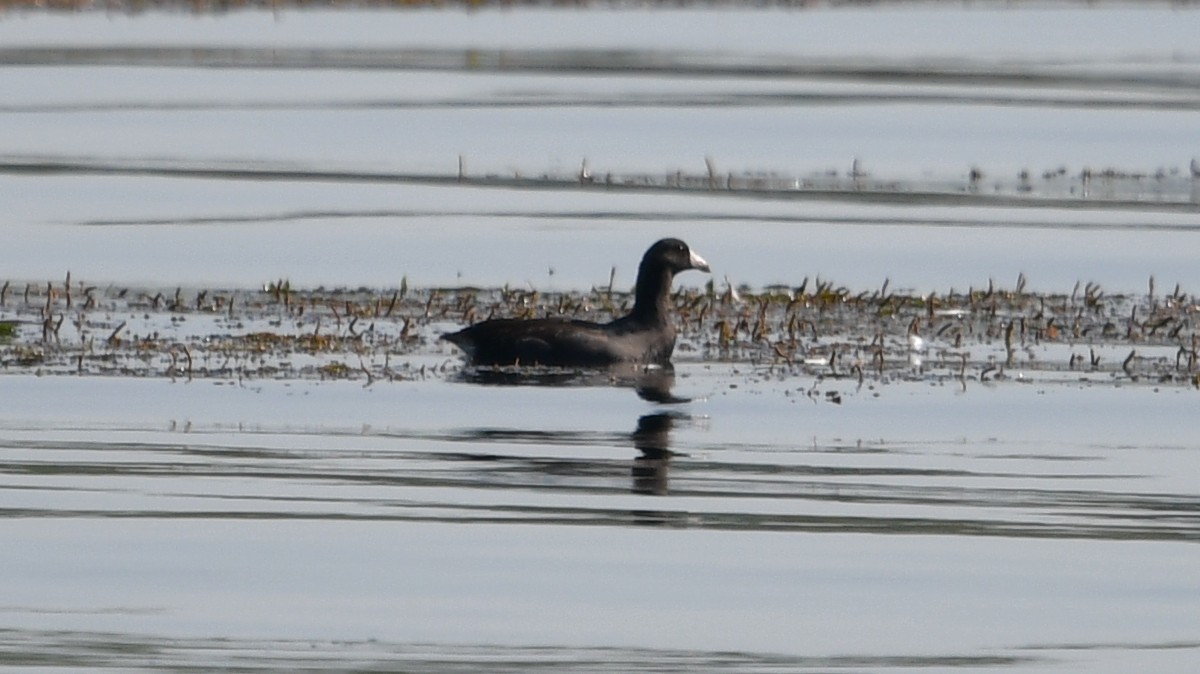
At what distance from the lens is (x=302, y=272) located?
64.8 feet

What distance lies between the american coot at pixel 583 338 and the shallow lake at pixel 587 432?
304mm

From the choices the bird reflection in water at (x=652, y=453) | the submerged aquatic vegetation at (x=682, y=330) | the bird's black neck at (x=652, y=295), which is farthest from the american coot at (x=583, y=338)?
the bird reflection in water at (x=652, y=453)

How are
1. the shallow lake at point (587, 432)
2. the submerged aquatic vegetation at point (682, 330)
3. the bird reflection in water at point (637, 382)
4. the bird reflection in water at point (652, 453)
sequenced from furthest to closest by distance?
1. the submerged aquatic vegetation at point (682, 330)
2. the bird reflection in water at point (637, 382)
3. the bird reflection in water at point (652, 453)
4. the shallow lake at point (587, 432)

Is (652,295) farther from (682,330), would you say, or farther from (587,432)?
(587,432)

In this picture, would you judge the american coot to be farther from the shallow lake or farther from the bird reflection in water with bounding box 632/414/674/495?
the bird reflection in water with bounding box 632/414/674/495

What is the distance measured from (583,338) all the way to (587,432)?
96.4 inches

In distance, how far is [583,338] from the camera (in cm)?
1588

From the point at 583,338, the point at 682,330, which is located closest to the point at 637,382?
the point at 583,338

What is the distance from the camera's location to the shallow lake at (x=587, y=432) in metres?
9.22

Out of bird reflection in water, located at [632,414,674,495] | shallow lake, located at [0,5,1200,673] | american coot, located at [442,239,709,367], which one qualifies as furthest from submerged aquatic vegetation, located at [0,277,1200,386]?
bird reflection in water, located at [632,414,674,495]

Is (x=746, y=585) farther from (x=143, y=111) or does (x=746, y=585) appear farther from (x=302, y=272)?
(x=143, y=111)

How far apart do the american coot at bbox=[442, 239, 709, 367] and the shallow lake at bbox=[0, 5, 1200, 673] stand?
30 centimetres

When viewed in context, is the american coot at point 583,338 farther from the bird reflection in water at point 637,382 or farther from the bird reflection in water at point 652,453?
the bird reflection in water at point 652,453

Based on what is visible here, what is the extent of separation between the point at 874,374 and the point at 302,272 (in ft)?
18.8
